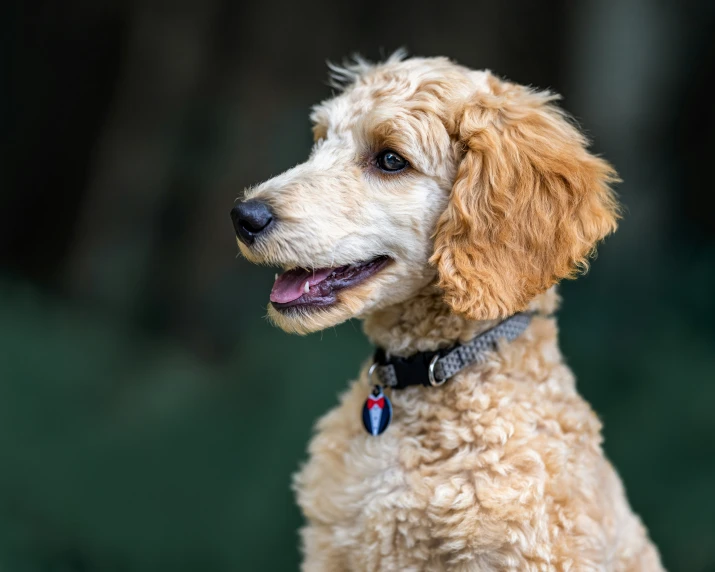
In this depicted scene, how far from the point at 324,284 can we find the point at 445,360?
14.6 inches

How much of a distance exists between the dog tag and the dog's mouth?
0.95ft

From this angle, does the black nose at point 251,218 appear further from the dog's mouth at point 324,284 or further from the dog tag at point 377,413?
the dog tag at point 377,413

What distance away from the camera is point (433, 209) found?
2.13 m

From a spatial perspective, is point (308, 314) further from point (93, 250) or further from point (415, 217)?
point (93, 250)

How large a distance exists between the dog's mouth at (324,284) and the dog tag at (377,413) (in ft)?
0.95

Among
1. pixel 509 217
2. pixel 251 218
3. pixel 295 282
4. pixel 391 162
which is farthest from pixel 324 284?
pixel 509 217

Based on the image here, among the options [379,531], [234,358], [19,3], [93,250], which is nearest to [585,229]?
[379,531]

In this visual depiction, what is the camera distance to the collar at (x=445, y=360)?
83.6 inches

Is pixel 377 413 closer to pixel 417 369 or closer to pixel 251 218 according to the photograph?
pixel 417 369

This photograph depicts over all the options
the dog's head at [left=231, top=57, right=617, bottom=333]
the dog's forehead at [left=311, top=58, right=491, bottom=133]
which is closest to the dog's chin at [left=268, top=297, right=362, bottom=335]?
the dog's head at [left=231, top=57, right=617, bottom=333]

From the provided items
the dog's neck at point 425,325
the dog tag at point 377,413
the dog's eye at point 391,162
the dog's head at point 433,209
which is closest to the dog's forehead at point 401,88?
the dog's head at point 433,209

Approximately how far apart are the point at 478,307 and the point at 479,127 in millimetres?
458

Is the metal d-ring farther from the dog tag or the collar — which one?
the dog tag

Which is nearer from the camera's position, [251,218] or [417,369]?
[251,218]
